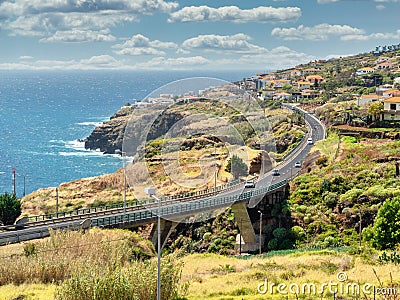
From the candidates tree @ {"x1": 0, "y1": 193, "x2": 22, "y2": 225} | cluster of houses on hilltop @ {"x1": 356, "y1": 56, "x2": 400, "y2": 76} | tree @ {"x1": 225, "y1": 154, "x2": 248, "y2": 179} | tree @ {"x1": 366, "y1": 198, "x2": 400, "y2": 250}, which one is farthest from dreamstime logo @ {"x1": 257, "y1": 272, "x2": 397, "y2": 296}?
cluster of houses on hilltop @ {"x1": 356, "y1": 56, "x2": 400, "y2": 76}

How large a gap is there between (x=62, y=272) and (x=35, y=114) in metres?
185

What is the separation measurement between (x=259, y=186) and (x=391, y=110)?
28.8 metres

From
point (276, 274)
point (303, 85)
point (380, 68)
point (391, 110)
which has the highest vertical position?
point (380, 68)

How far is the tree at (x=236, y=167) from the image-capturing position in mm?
39406

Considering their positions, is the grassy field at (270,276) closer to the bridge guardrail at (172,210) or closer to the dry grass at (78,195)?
the bridge guardrail at (172,210)

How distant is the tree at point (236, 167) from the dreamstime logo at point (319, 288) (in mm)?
18208

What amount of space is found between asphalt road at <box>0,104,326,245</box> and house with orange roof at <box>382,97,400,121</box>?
25.0 feet

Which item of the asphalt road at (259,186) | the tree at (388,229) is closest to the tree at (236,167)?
the asphalt road at (259,186)

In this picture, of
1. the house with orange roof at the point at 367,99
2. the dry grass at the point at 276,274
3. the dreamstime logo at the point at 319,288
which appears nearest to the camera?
the dreamstime logo at the point at 319,288

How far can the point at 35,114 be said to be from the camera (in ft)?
651

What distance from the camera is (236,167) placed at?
41438 mm

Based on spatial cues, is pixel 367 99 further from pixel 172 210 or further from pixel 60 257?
pixel 60 257

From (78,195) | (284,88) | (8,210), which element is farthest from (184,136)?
(284,88)

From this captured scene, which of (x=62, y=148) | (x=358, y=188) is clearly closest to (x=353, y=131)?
(x=358, y=188)
